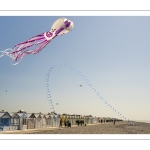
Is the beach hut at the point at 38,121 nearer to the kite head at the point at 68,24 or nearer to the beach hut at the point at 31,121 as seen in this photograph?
the beach hut at the point at 31,121

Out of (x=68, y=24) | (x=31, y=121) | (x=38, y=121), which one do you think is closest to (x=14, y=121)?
(x=31, y=121)

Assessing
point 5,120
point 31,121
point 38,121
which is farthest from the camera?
point 38,121

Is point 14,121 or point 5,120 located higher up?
point 5,120

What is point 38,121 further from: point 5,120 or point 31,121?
point 5,120

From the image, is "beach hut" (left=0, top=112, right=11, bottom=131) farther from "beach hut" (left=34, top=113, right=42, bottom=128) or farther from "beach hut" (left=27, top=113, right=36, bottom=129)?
"beach hut" (left=34, top=113, right=42, bottom=128)

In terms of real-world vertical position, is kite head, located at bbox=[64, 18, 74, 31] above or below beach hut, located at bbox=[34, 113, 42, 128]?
above

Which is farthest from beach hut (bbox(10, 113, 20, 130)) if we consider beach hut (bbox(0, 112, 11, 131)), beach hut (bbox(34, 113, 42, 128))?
beach hut (bbox(34, 113, 42, 128))

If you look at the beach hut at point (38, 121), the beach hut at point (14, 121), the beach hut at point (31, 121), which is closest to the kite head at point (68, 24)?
the beach hut at point (14, 121)
